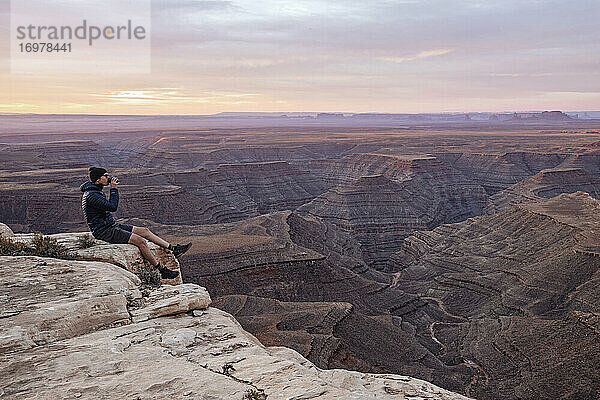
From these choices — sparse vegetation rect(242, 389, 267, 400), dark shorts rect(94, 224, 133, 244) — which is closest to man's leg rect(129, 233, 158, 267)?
dark shorts rect(94, 224, 133, 244)

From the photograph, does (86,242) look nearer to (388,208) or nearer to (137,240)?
(137,240)

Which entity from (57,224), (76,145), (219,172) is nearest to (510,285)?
(57,224)

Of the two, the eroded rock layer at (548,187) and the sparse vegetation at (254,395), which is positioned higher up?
the sparse vegetation at (254,395)

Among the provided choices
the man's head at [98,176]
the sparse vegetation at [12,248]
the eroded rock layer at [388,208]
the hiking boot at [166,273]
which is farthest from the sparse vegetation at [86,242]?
the eroded rock layer at [388,208]

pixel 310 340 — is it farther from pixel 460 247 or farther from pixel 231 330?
pixel 460 247

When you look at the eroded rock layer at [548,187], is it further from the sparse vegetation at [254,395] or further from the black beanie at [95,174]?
the sparse vegetation at [254,395]
